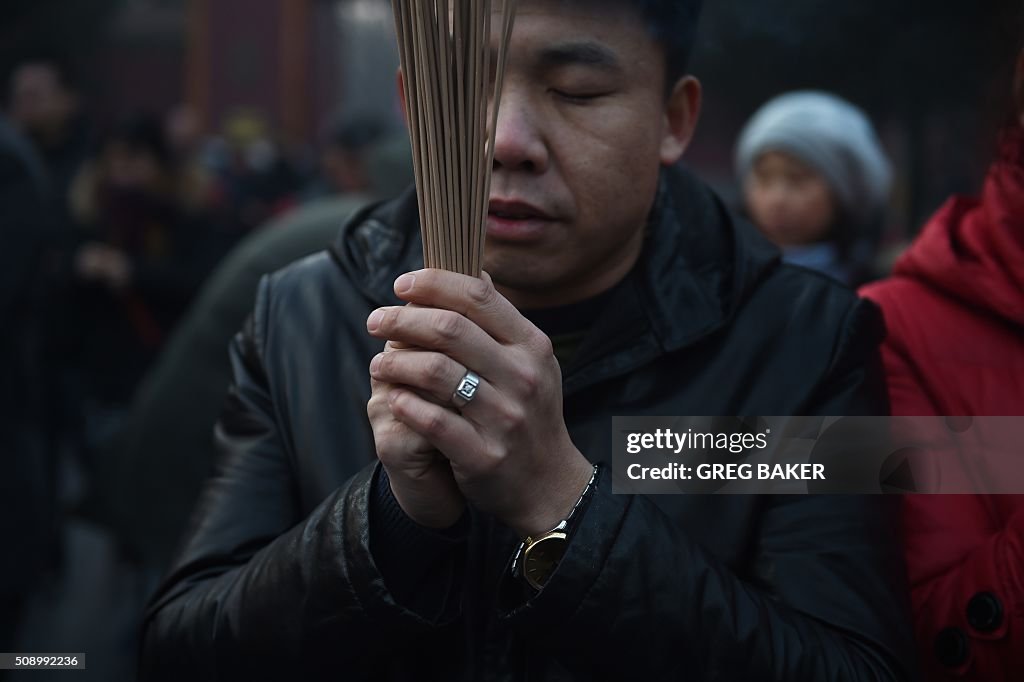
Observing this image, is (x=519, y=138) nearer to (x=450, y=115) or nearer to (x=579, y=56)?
(x=579, y=56)

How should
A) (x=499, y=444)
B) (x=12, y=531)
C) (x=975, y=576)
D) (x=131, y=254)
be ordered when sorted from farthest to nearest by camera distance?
(x=131, y=254) → (x=12, y=531) → (x=975, y=576) → (x=499, y=444)

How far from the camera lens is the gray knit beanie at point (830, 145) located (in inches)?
112

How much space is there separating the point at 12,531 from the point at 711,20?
1751mm

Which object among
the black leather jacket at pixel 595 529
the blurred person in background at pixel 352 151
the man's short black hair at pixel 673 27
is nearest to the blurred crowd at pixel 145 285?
the blurred person in background at pixel 352 151

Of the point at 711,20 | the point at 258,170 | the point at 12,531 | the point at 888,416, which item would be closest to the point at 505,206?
the point at 888,416

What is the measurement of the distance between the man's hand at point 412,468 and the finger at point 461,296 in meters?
0.05

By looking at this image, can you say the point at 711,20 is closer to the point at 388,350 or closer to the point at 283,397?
the point at 283,397

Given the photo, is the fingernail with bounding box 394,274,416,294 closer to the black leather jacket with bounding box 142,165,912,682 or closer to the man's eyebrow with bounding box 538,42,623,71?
the black leather jacket with bounding box 142,165,912,682

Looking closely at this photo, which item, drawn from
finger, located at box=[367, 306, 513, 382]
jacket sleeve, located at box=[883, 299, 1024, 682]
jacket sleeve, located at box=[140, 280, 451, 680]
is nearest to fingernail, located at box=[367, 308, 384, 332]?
finger, located at box=[367, 306, 513, 382]

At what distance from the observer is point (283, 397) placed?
140cm

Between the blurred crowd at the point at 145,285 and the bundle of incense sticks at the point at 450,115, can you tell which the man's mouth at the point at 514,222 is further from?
the blurred crowd at the point at 145,285

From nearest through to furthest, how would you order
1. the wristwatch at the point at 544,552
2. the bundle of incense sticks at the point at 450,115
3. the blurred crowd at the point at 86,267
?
the bundle of incense sticks at the point at 450,115 < the wristwatch at the point at 544,552 < the blurred crowd at the point at 86,267

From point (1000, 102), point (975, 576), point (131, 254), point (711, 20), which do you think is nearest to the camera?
point (975, 576)

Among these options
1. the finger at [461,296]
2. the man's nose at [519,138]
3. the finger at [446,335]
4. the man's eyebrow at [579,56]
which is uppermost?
the man's eyebrow at [579,56]
